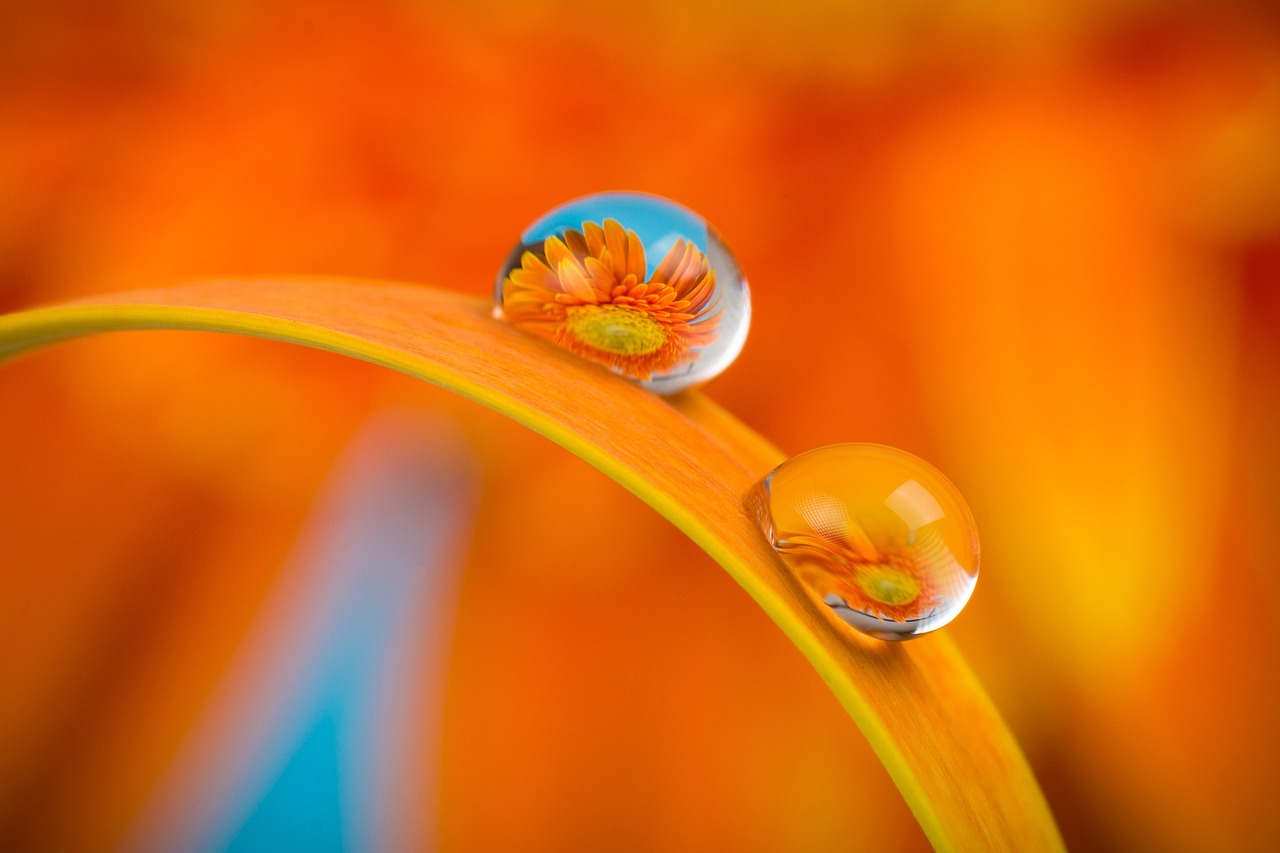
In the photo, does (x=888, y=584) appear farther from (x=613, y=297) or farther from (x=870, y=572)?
(x=613, y=297)

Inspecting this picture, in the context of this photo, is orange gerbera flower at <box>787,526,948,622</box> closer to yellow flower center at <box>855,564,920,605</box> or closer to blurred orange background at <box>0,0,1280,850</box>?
yellow flower center at <box>855,564,920,605</box>

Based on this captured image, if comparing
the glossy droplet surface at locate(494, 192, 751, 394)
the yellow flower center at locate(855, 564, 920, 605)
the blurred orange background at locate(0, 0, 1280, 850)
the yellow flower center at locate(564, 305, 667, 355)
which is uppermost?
the blurred orange background at locate(0, 0, 1280, 850)

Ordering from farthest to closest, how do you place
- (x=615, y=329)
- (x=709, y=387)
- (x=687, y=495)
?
(x=709, y=387)
(x=615, y=329)
(x=687, y=495)

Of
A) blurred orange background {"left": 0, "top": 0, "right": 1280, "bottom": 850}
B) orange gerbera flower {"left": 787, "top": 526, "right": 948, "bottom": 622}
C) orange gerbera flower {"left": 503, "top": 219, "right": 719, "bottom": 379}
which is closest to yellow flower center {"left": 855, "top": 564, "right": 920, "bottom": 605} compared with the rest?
orange gerbera flower {"left": 787, "top": 526, "right": 948, "bottom": 622}

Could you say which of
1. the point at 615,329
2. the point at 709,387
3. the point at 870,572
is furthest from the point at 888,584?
the point at 709,387

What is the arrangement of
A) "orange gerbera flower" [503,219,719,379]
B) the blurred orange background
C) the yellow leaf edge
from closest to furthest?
1. the yellow leaf edge
2. "orange gerbera flower" [503,219,719,379]
3. the blurred orange background

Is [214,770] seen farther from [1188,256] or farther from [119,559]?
[1188,256]

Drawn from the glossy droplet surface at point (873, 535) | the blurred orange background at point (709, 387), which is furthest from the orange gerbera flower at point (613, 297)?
the blurred orange background at point (709, 387)

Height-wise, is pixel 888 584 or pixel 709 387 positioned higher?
pixel 709 387
